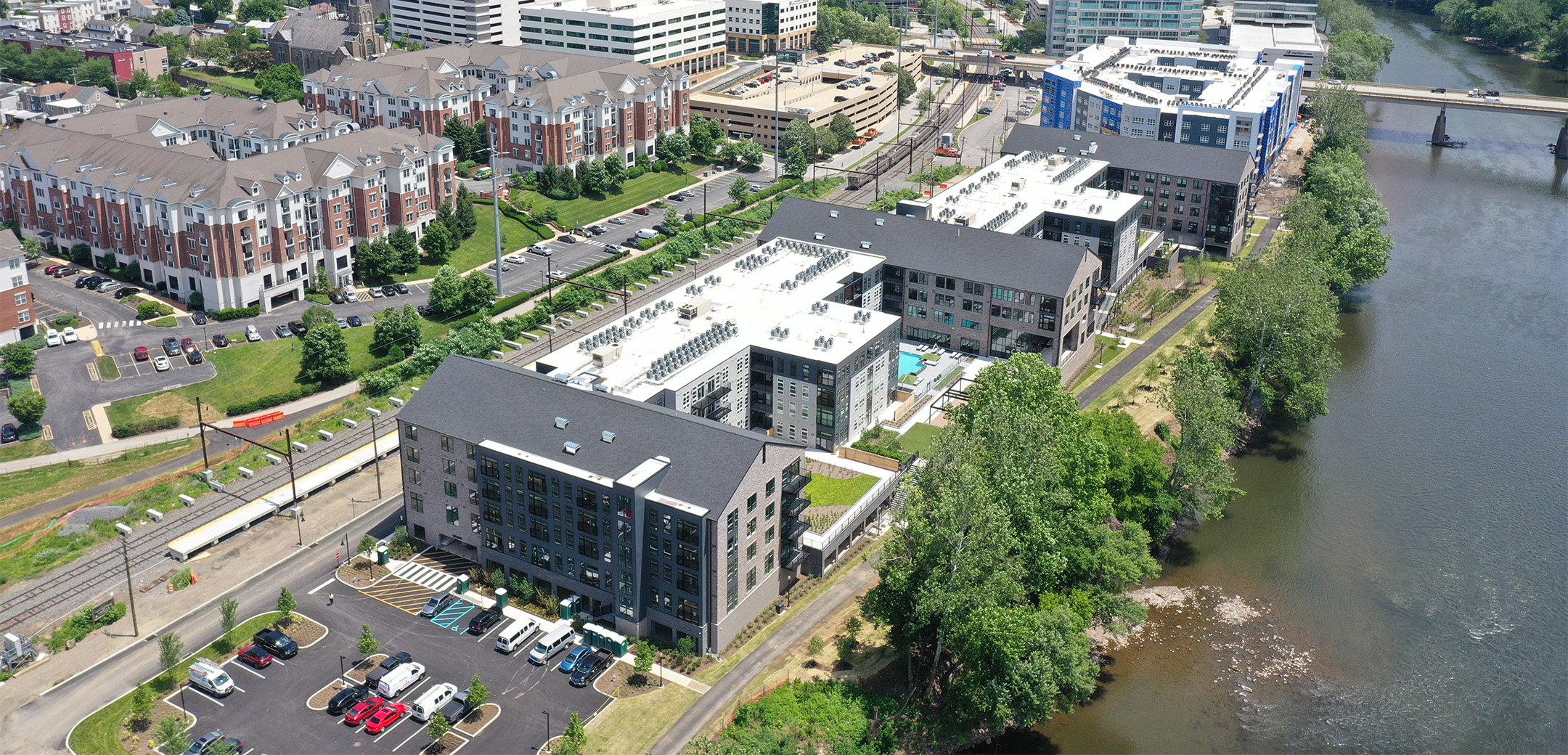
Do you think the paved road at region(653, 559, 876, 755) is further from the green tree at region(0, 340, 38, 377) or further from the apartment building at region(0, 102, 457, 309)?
the apartment building at region(0, 102, 457, 309)

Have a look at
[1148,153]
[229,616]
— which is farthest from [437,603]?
[1148,153]

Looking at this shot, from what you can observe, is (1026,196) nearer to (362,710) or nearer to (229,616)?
(362,710)

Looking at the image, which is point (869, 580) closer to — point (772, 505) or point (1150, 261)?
point (772, 505)

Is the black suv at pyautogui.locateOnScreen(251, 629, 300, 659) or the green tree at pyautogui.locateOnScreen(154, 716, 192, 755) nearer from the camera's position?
the green tree at pyautogui.locateOnScreen(154, 716, 192, 755)

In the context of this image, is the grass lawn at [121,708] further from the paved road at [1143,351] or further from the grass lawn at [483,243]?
the paved road at [1143,351]

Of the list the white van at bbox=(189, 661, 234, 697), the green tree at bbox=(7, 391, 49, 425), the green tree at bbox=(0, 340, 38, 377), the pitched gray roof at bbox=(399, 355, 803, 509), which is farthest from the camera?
the green tree at bbox=(0, 340, 38, 377)

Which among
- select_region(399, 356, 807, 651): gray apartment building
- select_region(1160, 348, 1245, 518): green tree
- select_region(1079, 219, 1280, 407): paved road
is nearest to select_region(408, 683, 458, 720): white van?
select_region(399, 356, 807, 651): gray apartment building

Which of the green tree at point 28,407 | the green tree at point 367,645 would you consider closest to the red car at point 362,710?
the green tree at point 367,645
